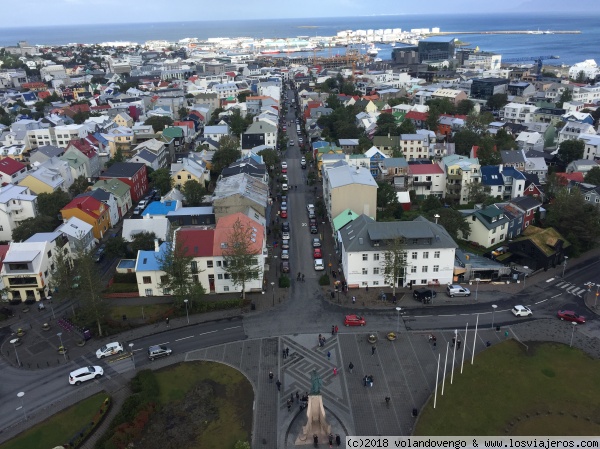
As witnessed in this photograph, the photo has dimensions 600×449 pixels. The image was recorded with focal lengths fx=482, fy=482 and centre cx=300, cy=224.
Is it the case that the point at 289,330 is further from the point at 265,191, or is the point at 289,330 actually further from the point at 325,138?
the point at 325,138

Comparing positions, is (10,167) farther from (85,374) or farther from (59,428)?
(59,428)

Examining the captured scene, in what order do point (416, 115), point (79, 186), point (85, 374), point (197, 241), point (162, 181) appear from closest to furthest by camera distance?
point (85, 374)
point (197, 241)
point (162, 181)
point (79, 186)
point (416, 115)

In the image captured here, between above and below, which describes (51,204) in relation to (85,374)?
above

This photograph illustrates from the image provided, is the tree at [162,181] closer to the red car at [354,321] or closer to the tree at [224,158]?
the tree at [224,158]

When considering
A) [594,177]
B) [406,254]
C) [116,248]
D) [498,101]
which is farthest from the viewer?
[498,101]

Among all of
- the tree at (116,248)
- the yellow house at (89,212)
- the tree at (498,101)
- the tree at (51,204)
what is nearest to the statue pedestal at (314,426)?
the tree at (116,248)

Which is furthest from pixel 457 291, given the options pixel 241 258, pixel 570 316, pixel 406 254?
pixel 241 258

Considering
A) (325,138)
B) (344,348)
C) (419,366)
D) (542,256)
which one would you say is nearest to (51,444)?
(344,348)
